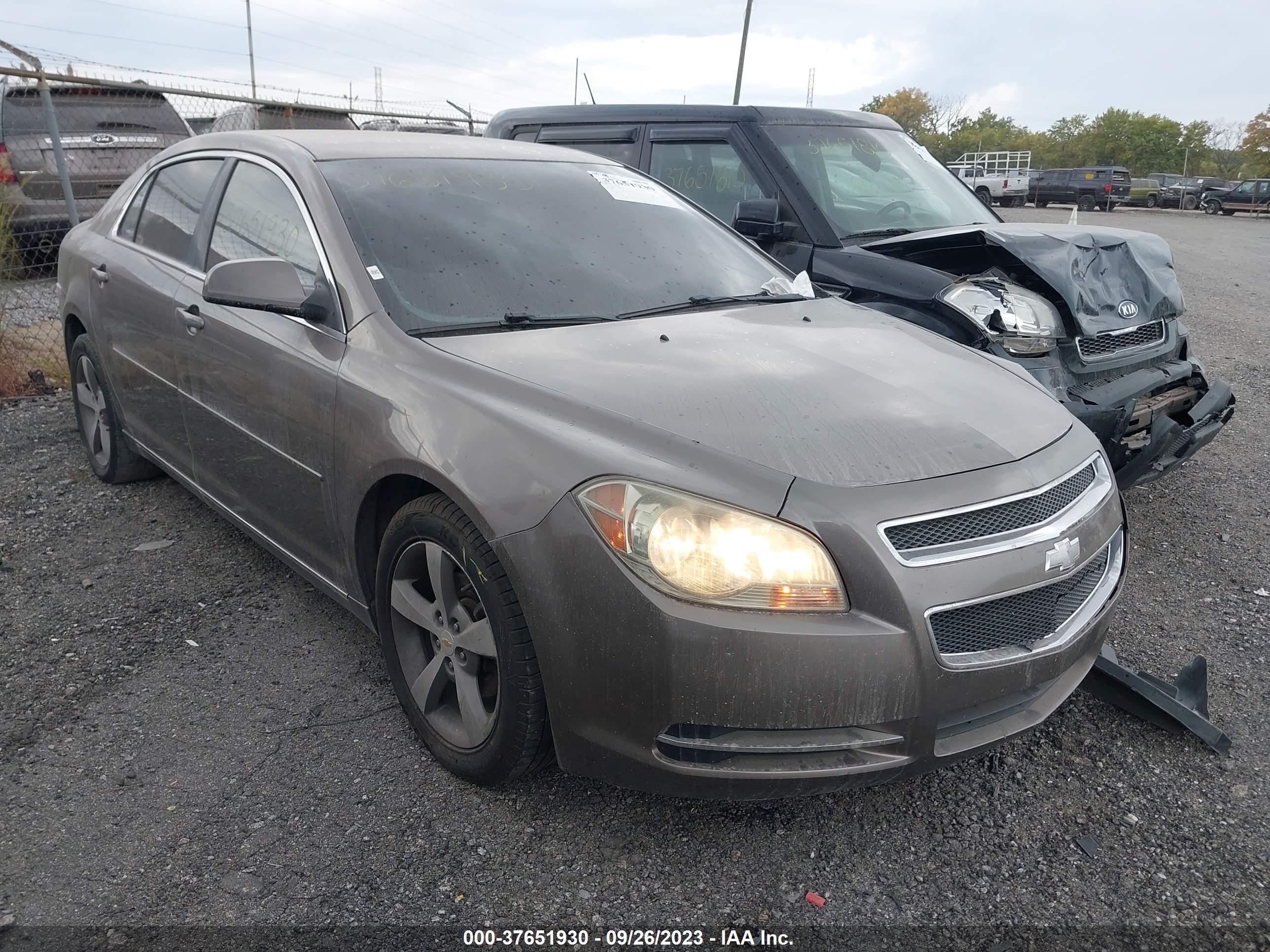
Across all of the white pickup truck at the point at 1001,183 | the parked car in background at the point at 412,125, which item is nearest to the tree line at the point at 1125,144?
the white pickup truck at the point at 1001,183

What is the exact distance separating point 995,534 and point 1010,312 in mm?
2301

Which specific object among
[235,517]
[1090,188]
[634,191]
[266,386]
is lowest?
[1090,188]

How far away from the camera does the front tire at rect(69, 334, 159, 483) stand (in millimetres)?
4582

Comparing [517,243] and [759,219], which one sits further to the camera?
[759,219]

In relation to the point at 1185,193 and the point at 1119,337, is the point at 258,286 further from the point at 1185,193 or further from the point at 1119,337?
the point at 1185,193

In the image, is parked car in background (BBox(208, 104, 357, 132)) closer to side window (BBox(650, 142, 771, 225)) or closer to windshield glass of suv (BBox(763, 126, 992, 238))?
side window (BBox(650, 142, 771, 225))

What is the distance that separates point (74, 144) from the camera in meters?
8.70

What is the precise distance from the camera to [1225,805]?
8.32ft

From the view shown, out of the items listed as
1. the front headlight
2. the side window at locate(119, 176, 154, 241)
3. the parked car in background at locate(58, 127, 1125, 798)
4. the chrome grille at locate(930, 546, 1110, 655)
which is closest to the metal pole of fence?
the side window at locate(119, 176, 154, 241)

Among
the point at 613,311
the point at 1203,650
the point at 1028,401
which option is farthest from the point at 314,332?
the point at 1203,650

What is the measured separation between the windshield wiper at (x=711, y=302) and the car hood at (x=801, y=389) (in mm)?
63

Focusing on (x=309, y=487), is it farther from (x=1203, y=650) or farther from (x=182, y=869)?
(x=1203, y=650)

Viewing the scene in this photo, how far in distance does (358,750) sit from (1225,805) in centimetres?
233

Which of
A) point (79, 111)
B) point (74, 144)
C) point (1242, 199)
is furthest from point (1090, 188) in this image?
point (74, 144)
